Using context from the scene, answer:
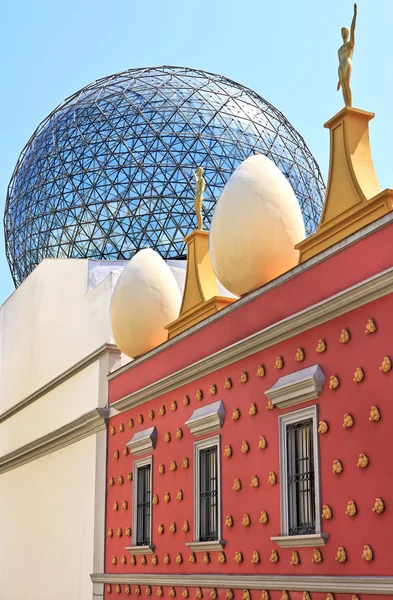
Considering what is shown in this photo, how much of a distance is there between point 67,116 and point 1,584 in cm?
1521

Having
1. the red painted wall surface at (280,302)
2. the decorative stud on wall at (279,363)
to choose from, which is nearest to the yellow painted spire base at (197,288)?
the red painted wall surface at (280,302)

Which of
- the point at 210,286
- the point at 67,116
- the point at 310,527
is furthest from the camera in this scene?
the point at 67,116

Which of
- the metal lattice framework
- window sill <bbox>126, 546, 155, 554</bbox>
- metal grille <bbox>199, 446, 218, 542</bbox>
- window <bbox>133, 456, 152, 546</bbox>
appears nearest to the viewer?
metal grille <bbox>199, 446, 218, 542</bbox>

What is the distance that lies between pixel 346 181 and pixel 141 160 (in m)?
17.0

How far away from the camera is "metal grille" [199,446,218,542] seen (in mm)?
12720

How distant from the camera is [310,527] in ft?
33.9

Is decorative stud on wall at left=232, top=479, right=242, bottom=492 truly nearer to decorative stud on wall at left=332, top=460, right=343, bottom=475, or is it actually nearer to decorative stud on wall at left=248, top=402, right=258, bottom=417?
decorative stud on wall at left=248, top=402, right=258, bottom=417

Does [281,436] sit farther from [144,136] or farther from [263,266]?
[144,136]

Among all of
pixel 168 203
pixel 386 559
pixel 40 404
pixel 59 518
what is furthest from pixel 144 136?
pixel 386 559

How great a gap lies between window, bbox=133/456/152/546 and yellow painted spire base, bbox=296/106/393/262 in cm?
534

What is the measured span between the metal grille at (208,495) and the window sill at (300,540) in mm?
1981

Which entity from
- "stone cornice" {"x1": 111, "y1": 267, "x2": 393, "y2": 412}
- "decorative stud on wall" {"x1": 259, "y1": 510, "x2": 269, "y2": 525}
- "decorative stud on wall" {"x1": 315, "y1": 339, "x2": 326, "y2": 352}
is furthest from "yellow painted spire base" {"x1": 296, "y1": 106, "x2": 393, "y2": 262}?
"decorative stud on wall" {"x1": 259, "y1": 510, "x2": 269, "y2": 525}

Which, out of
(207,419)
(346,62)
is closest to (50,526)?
(207,419)

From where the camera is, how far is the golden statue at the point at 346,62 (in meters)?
11.4
